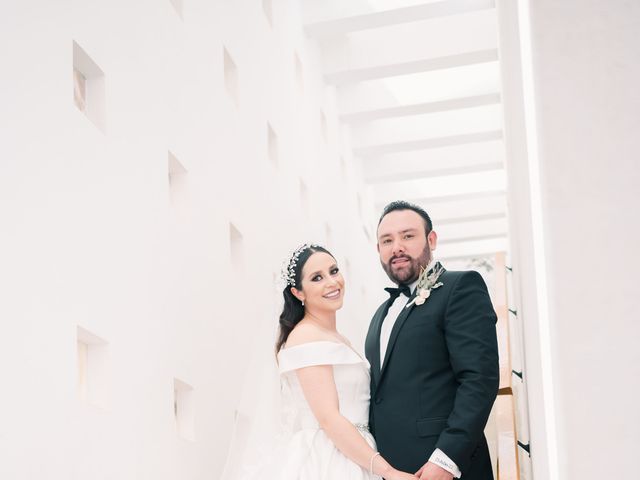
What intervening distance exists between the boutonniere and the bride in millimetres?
417

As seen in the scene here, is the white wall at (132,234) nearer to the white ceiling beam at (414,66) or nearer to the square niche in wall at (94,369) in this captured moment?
the square niche in wall at (94,369)

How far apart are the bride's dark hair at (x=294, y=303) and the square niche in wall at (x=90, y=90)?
3.60 feet

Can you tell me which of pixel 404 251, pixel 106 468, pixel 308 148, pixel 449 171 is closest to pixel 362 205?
pixel 449 171

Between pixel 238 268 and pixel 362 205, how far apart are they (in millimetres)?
6510

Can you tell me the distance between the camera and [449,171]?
11.3m

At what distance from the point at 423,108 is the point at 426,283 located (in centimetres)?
644

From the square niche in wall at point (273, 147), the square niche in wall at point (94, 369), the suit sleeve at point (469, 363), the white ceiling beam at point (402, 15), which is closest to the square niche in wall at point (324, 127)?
the white ceiling beam at point (402, 15)

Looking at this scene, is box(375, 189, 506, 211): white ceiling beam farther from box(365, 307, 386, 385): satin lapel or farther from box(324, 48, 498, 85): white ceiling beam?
box(365, 307, 386, 385): satin lapel

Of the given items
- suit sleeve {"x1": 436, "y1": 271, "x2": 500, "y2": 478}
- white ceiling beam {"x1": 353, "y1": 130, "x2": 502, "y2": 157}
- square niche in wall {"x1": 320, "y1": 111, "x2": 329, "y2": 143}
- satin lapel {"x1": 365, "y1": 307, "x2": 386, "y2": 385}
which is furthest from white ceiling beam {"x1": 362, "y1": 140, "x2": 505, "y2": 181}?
suit sleeve {"x1": 436, "y1": 271, "x2": 500, "y2": 478}

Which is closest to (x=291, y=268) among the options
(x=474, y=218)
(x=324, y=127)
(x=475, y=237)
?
(x=324, y=127)

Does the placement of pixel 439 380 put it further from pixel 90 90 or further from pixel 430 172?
pixel 430 172

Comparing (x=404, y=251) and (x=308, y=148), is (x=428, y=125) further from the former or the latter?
(x=404, y=251)

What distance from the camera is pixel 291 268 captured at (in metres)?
3.68

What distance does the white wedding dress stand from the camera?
318 centimetres
